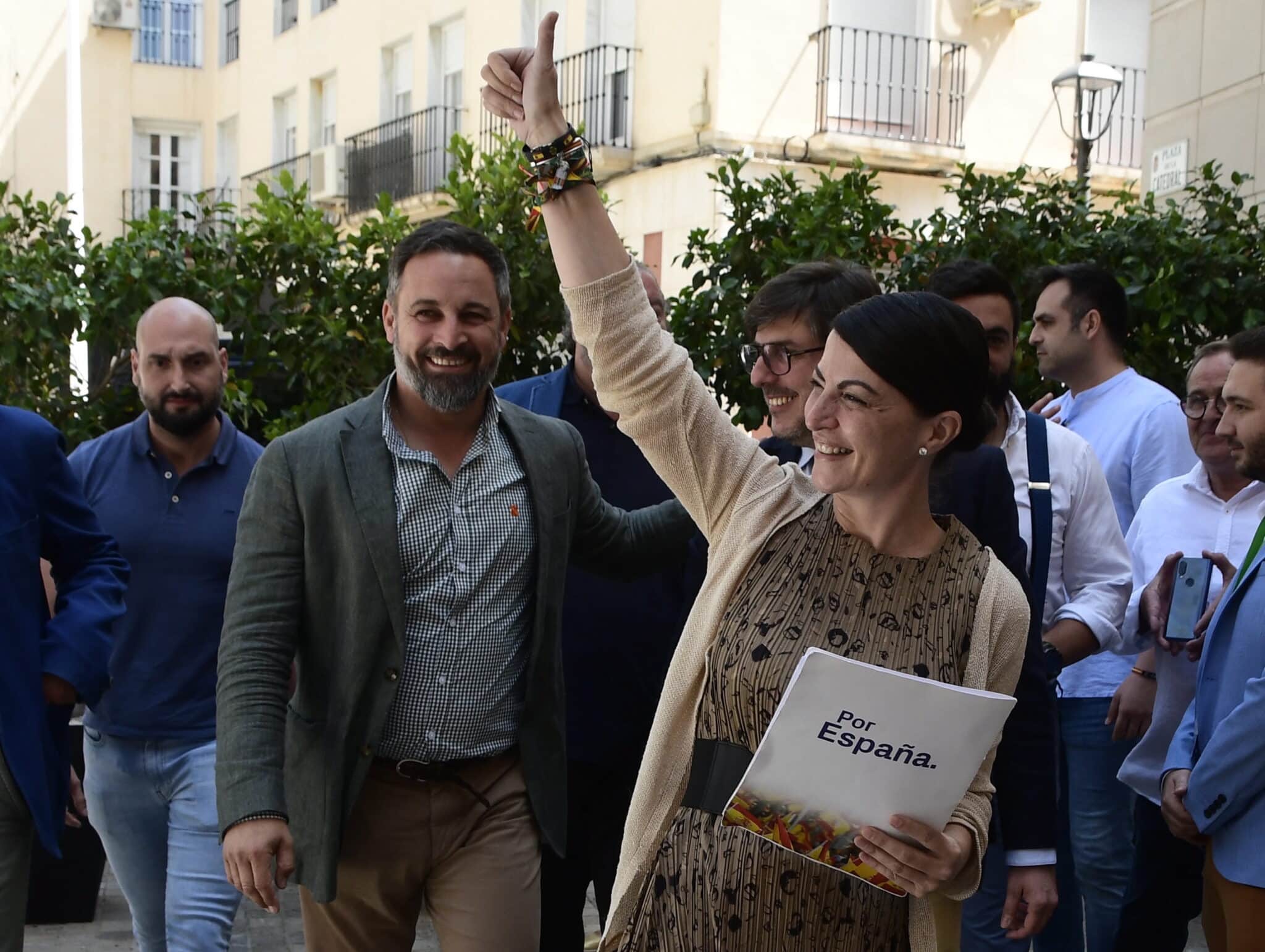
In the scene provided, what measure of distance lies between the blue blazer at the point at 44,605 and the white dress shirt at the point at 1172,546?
111 inches

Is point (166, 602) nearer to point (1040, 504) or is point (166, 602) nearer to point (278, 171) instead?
point (1040, 504)

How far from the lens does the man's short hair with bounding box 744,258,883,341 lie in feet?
11.6

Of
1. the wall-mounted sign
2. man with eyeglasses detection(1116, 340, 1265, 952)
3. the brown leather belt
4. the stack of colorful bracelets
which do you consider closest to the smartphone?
man with eyeglasses detection(1116, 340, 1265, 952)

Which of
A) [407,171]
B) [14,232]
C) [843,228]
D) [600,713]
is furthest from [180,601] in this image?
[407,171]

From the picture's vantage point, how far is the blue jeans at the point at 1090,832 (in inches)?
184

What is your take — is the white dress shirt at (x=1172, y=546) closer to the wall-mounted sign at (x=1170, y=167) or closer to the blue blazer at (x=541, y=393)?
the blue blazer at (x=541, y=393)

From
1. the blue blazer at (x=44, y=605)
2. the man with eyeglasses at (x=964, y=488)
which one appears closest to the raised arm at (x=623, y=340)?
the man with eyeglasses at (x=964, y=488)

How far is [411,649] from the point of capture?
3.32 meters

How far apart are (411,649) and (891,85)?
16.0 meters

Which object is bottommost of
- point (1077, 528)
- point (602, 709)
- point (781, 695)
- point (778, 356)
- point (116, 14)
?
point (602, 709)

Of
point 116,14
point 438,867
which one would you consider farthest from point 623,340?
point 116,14

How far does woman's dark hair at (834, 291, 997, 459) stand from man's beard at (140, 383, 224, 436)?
2502 millimetres

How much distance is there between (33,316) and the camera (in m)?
6.60

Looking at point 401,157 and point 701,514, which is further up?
point 401,157
